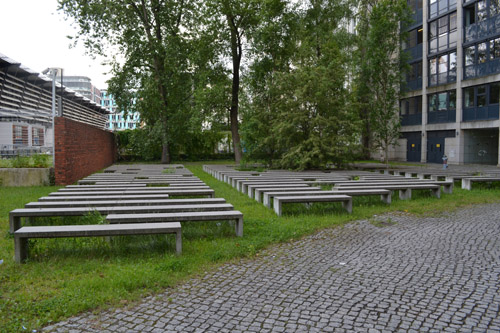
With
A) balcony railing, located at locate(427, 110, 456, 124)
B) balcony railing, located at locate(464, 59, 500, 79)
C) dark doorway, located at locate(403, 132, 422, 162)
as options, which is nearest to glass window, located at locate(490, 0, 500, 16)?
balcony railing, located at locate(464, 59, 500, 79)

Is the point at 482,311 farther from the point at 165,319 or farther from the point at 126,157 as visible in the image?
the point at 126,157

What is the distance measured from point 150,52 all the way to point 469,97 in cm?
2198

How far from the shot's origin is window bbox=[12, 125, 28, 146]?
53.0 feet

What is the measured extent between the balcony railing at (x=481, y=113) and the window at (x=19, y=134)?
2609 centimetres

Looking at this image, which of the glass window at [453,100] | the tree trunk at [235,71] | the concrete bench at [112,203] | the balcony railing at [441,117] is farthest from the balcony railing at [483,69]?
the concrete bench at [112,203]

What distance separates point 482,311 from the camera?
3615 millimetres

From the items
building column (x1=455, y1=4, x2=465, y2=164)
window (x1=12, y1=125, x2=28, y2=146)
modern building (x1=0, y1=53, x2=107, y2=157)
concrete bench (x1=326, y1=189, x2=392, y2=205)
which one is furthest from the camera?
building column (x1=455, y1=4, x2=465, y2=164)

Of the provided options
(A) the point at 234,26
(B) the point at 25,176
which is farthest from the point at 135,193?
(A) the point at 234,26

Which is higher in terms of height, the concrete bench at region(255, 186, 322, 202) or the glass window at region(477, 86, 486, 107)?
the glass window at region(477, 86, 486, 107)

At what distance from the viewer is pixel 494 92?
973 inches

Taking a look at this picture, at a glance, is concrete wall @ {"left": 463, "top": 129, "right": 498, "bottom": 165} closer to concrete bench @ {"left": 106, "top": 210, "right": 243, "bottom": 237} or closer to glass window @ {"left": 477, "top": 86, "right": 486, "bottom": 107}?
glass window @ {"left": 477, "top": 86, "right": 486, "bottom": 107}

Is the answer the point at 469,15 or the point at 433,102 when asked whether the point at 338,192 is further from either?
the point at 433,102

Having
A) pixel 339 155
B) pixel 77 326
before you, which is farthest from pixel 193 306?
pixel 339 155

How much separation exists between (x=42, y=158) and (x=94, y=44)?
603 inches
